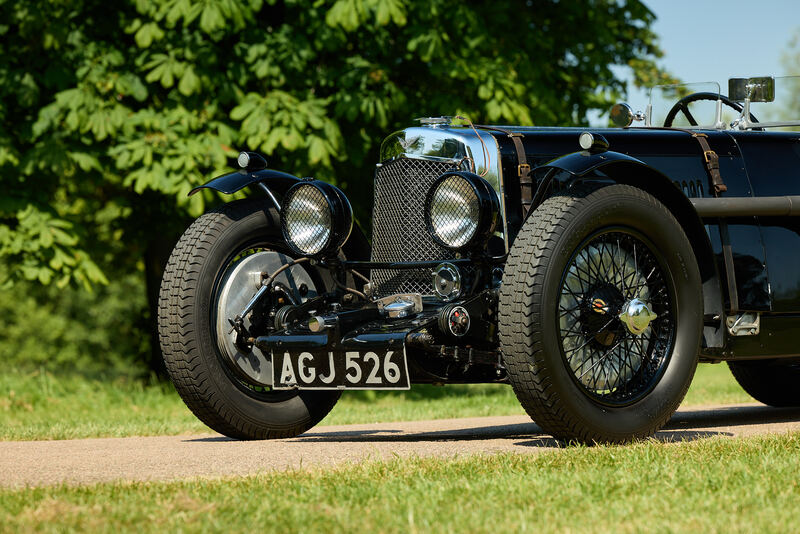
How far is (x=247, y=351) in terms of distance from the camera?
5.54 metres

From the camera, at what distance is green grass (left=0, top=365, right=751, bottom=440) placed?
7103 millimetres

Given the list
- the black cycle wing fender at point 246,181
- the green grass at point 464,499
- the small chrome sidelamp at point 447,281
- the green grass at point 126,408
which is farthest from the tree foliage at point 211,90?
the green grass at point 464,499

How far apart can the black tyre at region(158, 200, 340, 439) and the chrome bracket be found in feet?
7.20

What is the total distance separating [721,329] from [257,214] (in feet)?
8.10

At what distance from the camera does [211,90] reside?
1034 cm

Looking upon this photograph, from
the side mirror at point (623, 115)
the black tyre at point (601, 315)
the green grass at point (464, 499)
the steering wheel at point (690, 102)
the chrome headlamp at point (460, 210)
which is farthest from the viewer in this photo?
the steering wheel at point (690, 102)

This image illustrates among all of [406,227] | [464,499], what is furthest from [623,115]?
[464,499]

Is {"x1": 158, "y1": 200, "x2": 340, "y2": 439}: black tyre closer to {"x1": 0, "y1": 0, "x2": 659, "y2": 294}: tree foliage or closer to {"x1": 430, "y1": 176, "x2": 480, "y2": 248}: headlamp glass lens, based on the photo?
{"x1": 430, "y1": 176, "x2": 480, "y2": 248}: headlamp glass lens

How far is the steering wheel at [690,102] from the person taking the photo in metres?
7.04

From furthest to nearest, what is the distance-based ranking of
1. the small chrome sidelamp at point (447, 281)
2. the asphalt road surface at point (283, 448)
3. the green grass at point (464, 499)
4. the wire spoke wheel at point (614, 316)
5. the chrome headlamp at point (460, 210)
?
the small chrome sidelamp at point (447, 281) < the chrome headlamp at point (460, 210) < the wire spoke wheel at point (614, 316) < the asphalt road surface at point (283, 448) < the green grass at point (464, 499)

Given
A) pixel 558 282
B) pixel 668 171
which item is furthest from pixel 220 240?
pixel 668 171

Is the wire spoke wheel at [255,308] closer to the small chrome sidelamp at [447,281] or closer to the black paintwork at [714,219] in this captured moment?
the black paintwork at [714,219]

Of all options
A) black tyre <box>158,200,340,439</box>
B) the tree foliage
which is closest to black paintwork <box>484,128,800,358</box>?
black tyre <box>158,200,340,439</box>

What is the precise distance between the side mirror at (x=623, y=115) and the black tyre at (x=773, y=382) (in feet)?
5.88
